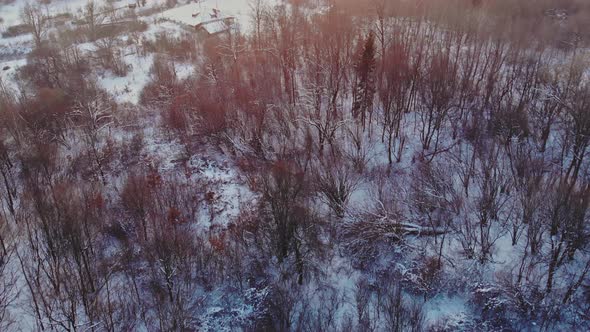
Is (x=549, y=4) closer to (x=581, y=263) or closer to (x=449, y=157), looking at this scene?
(x=449, y=157)

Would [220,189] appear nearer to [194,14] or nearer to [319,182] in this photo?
[319,182]

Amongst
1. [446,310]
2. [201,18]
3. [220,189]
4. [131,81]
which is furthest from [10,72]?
[446,310]

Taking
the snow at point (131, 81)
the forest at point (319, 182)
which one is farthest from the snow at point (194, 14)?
the forest at point (319, 182)

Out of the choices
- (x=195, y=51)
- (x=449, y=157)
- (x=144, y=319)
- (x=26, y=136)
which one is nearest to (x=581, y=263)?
(x=449, y=157)

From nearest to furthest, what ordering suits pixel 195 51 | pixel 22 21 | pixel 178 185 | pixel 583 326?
pixel 583 326 → pixel 178 185 → pixel 195 51 → pixel 22 21

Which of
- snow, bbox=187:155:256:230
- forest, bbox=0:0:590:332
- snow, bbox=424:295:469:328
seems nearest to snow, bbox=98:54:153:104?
forest, bbox=0:0:590:332

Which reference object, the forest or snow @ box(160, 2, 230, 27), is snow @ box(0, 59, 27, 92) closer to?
the forest

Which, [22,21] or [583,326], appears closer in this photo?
[583,326]
